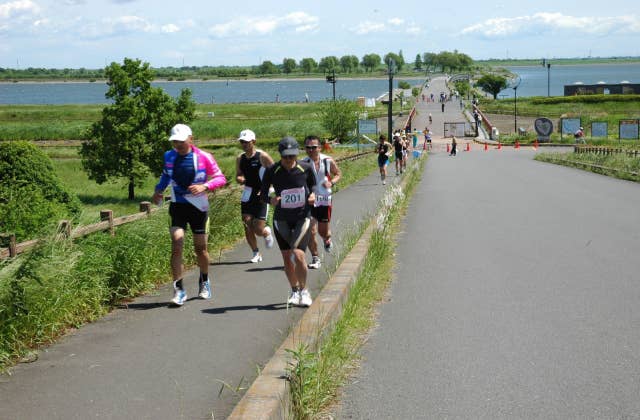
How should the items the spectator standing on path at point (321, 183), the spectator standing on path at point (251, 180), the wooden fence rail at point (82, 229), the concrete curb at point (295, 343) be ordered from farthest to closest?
1. the spectator standing on path at point (321, 183)
2. the spectator standing on path at point (251, 180)
3. the wooden fence rail at point (82, 229)
4. the concrete curb at point (295, 343)

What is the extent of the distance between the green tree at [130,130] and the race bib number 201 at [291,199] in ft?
114

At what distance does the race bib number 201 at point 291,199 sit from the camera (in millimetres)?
7594

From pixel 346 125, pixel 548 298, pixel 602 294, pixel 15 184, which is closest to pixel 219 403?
pixel 548 298

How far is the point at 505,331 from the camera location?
7.16 metres

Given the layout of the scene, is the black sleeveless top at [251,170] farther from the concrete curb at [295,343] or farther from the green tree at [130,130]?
the green tree at [130,130]

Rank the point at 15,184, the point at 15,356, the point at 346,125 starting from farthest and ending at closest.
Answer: the point at 346,125 < the point at 15,184 < the point at 15,356

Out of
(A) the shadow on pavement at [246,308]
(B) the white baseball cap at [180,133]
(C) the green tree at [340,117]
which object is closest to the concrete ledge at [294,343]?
(A) the shadow on pavement at [246,308]

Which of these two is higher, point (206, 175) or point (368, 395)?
point (206, 175)

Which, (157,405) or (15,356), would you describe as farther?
(15,356)

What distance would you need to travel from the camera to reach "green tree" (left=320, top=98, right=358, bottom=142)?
66.2 m

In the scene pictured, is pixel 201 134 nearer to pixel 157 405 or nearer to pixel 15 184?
pixel 15 184

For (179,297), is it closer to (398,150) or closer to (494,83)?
(398,150)

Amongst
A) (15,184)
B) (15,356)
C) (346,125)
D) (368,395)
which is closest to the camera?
(368,395)

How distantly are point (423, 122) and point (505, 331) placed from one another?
275 feet
